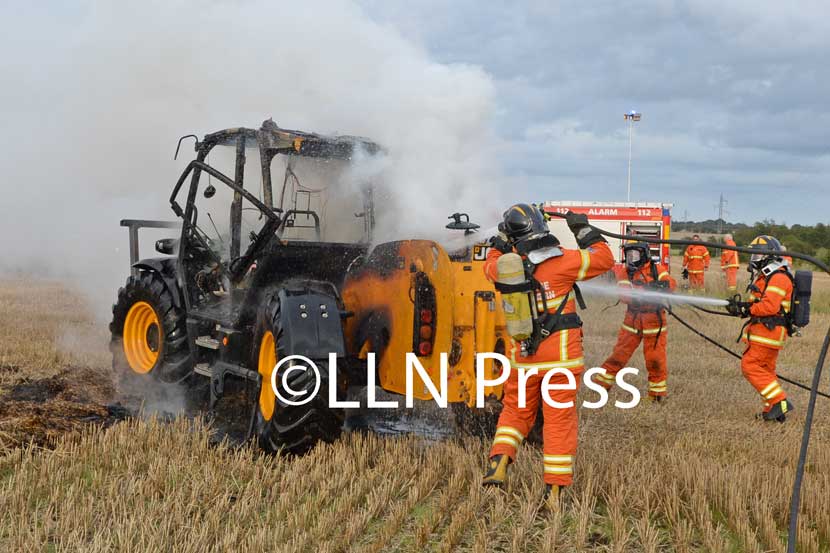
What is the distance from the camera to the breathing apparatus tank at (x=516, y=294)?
4.88 metres

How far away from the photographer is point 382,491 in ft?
15.5

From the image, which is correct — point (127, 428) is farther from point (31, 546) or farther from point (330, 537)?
point (330, 537)

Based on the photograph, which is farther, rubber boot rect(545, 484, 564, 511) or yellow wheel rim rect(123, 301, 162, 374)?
yellow wheel rim rect(123, 301, 162, 374)

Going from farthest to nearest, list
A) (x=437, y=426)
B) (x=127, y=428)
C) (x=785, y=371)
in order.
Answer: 1. (x=785, y=371)
2. (x=437, y=426)
3. (x=127, y=428)

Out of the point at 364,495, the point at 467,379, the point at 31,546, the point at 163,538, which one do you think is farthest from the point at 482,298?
the point at 31,546

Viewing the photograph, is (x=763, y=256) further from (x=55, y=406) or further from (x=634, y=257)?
(x=55, y=406)

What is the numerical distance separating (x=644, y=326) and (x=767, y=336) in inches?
48.5

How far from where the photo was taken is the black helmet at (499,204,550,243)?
16.5 feet

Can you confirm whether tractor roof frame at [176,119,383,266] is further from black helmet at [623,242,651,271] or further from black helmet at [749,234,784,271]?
black helmet at [749,234,784,271]

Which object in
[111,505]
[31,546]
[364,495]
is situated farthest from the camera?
[364,495]

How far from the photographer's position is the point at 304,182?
253 inches

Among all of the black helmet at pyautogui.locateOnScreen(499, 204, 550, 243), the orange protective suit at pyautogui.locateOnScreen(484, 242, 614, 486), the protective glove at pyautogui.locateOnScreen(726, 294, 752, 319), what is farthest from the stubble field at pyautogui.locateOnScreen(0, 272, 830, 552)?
the black helmet at pyautogui.locateOnScreen(499, 204, 550, 243)

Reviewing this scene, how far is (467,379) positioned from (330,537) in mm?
1718

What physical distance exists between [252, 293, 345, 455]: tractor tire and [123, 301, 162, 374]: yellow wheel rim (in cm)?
237
